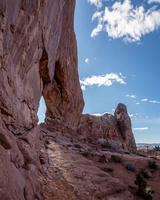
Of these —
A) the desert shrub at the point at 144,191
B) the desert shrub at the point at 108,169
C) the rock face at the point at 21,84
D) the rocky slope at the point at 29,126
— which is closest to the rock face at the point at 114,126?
the rocky slope at the point at 29,126

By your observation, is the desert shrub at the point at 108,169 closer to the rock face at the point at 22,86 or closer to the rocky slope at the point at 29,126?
the rocky slope at the point at 29,126

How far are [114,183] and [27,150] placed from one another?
214 inches

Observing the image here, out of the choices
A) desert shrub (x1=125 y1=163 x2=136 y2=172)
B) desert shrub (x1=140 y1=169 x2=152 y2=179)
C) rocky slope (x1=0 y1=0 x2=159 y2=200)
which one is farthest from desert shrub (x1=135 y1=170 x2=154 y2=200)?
desert shrub (x1=125 y1=163 x2=136 y2=172)

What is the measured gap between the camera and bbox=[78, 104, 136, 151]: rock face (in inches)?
1891

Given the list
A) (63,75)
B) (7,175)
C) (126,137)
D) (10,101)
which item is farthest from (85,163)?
(126,137)

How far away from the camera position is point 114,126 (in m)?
52.1

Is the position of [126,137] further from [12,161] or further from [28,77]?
[12,161]

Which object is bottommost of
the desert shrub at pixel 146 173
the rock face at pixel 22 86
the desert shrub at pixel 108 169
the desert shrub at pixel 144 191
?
the desert shrub at pixel 144 191

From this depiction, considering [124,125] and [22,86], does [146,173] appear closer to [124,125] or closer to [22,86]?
[22,86]

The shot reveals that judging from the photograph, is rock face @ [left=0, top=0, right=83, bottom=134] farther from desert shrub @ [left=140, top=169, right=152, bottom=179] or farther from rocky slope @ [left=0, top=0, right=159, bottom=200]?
desert shrub @ [left=140, top=169, right=152, bottom=179]

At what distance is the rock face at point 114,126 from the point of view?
158 ft

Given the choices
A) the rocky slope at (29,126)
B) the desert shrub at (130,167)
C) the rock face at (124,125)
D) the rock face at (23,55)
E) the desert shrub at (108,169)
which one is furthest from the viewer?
the rock face at (124,125)

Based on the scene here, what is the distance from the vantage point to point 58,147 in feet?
62.9

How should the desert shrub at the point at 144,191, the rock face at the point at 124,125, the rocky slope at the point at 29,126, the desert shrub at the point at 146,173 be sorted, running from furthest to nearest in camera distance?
the rock face at the point at 124,125 → the desert shrub at the point at 146,173 → the desert shrub at the point at 144,191 → the rocky slope at the point at 29,126
